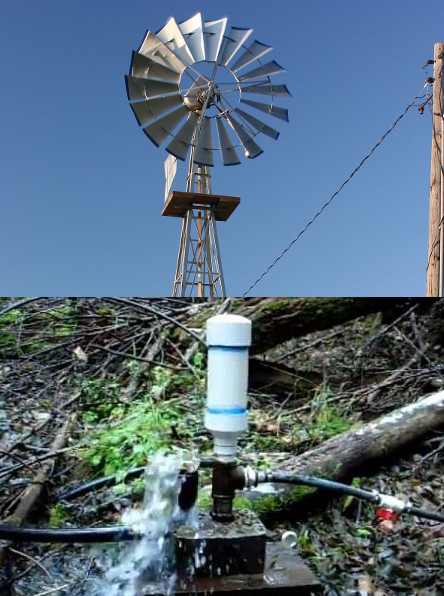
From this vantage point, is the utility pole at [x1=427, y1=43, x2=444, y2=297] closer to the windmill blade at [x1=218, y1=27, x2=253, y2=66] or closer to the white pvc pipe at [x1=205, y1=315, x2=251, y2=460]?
the windmill blade at [x1=218, y1=27, x2=253, y2=66]

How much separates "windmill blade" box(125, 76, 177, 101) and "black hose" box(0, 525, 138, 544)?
5.45 metres

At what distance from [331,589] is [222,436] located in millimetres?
938

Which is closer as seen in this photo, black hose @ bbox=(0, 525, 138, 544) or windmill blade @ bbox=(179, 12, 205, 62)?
black hose @ bbox=(0, 525, 138, 544)

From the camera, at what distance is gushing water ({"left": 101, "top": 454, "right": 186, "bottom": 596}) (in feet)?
8.44

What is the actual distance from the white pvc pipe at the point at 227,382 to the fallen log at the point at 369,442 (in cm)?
47

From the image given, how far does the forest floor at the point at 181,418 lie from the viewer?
2.72 meters

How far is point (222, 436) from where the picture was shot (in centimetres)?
256

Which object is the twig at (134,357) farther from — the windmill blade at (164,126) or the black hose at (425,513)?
the windmill blade at (164,126)

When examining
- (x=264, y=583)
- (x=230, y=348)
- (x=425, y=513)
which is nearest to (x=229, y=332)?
(x=230, y=348)

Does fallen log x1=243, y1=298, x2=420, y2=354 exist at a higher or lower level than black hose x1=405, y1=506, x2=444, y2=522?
higher

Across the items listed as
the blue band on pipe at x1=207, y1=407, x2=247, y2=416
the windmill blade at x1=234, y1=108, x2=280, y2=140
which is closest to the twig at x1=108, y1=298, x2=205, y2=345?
the blue band on pipe at x1=207, y1=407, x2=247, y2=416

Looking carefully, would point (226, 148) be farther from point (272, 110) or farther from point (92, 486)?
point (92, 486)

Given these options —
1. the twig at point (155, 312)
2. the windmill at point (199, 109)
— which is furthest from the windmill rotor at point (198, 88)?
the twig at point (155, 312)

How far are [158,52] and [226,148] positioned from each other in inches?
56.9
